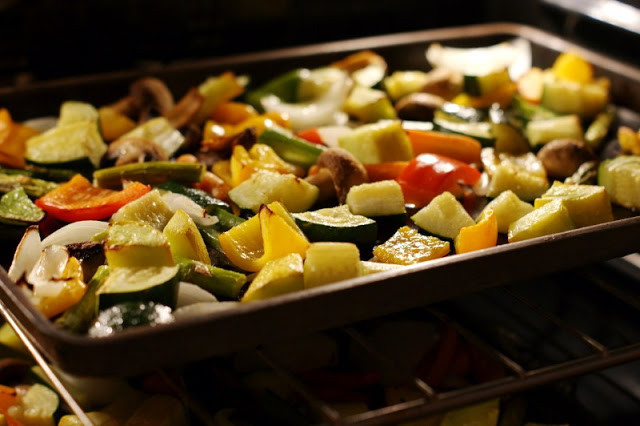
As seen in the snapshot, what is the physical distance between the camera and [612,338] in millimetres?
2154

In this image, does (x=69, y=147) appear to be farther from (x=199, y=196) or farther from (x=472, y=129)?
(x=472, y=129)

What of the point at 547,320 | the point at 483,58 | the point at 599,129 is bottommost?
the point at 547,320

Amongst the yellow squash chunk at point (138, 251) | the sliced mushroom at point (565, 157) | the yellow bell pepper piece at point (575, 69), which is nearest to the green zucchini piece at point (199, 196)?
the yellow squash chunk at point (138, 251)

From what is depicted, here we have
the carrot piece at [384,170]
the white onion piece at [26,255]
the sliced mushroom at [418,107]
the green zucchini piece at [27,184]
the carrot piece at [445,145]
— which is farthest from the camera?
the sliced mushroom at [418,107]

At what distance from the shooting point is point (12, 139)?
210 cm

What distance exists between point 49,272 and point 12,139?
0.79m

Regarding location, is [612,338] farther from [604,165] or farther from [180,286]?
[180,286]

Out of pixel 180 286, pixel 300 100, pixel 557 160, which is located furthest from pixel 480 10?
pixel 180 286

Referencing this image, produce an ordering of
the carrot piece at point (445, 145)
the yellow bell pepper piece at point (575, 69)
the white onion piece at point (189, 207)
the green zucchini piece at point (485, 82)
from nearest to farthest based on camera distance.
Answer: the white onion piece at point (189, 207), the carrot piece at point (445, 145), the green zucchini piece at point (485, 82), the yellow bell pepper piece at point (575, 69)

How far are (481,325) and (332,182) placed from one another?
2.14 ft

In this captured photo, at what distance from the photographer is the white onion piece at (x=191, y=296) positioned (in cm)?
141

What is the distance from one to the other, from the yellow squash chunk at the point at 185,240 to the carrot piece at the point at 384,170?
0.57 meters

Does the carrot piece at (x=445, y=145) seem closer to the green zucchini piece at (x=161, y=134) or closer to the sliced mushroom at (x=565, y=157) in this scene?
the sliced mushroom at (x=565, y=157)

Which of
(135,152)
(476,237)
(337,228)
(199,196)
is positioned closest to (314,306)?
(337,228)
